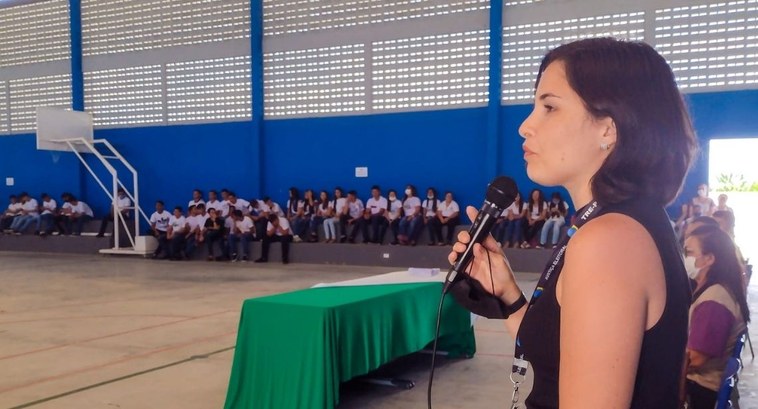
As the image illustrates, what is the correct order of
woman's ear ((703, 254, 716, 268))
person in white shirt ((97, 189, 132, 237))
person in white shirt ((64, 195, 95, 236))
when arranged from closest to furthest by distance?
woman's ear ((703, 254, 716, 268))
person in white shirt ((97, 189, 132, 237))
person in white shirt ((64, 195, 95, 236))

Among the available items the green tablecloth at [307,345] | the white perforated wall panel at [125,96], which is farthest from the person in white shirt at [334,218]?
the green tablecloth at [307,345]

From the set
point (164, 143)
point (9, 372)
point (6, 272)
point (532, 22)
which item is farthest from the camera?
point (164, 143)

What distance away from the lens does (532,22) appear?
1163 centimetres

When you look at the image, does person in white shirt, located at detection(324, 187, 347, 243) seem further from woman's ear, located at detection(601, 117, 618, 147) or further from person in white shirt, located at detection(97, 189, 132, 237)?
woman's ear, located at detection(601, 117, 618, 147)

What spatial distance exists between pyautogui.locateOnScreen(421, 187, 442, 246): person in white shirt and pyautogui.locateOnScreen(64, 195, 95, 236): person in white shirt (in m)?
8.37

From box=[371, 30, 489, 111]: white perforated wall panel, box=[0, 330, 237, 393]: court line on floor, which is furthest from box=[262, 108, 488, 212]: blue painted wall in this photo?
box=[0, 330, 237, 393]: court line on floor

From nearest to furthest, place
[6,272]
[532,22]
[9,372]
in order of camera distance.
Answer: [9,372], [6,272], [532,22]

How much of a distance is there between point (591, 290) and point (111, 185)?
16.1 metres

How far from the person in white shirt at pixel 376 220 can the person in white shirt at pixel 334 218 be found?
0.51 metres

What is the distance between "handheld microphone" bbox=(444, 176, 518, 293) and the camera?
4.55 ft

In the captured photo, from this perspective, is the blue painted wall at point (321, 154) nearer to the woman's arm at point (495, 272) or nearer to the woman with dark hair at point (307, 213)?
the woman with dark hair at point (307, 213)

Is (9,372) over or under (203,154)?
under

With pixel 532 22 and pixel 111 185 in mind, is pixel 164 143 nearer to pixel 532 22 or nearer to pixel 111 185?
pixel 111 185

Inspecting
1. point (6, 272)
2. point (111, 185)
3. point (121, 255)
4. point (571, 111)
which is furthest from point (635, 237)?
point (111, 185)
